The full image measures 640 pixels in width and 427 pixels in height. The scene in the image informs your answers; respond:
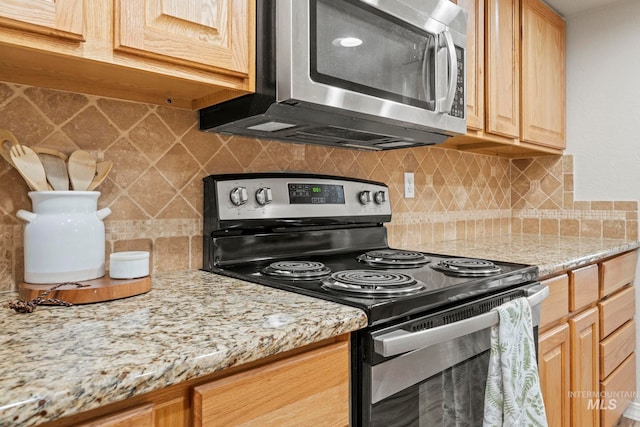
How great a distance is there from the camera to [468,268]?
1227 millimetres

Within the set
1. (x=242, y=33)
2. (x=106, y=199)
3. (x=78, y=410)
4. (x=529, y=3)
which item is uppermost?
(x=529, y=3)

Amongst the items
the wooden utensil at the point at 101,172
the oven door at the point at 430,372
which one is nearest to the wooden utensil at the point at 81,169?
the wooden utensil at the point at 101,172

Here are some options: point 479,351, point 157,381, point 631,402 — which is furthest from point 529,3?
point 157,381

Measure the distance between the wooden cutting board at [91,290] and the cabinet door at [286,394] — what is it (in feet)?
1.25

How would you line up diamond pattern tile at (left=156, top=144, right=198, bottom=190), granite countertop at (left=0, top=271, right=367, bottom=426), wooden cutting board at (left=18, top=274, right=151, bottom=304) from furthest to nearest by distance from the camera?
diamond pattern tile at (left=156, top=144, right=198, bottom=190)
wooden cutting board at (left=18, top=274, right=151, bottom=304)
granite countertop at (left=0, top=271, right=367, bottom=426)

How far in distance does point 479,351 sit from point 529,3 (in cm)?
182

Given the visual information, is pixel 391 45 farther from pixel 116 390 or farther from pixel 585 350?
pixel 585 350

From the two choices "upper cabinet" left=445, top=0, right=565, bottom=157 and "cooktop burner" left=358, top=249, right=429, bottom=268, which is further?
"upper cabinet" left=445, top=0, right=565, bottom=157

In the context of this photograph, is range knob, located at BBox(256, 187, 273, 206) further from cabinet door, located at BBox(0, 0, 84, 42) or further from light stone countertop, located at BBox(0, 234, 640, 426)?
cabinet door, located at BBox(0, 0, 84, 42)

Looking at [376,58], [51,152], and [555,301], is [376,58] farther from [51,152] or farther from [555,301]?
[555,301]

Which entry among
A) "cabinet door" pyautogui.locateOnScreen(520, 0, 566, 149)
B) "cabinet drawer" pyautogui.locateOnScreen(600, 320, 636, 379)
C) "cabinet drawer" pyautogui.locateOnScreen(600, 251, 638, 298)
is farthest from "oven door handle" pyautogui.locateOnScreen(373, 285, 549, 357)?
"cabinet door" pyautogui.locateOnScreen(520, 0, 566, 149)

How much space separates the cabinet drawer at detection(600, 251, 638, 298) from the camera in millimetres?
1794

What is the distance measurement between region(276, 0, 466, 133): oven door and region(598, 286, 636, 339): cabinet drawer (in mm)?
1063

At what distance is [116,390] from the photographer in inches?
20.1
